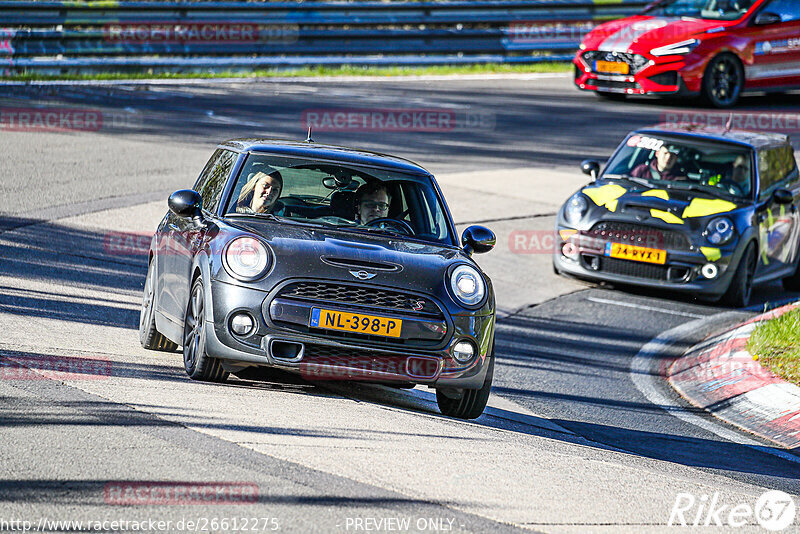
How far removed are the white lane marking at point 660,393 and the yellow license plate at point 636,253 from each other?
73 cm

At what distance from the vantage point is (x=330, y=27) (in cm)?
2397

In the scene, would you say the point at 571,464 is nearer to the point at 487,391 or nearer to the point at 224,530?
the point at 487,391

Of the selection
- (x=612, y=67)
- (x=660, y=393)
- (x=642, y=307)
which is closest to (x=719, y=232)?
(x=642, y=307)

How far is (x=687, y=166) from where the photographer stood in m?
13.0

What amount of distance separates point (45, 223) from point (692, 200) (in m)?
6.22

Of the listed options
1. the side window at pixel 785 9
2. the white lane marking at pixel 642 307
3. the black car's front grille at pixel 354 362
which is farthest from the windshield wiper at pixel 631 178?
the side window at pixel 785 9

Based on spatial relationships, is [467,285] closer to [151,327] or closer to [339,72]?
[151,327]

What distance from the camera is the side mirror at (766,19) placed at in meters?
22.2

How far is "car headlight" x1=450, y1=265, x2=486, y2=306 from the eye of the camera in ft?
23.1

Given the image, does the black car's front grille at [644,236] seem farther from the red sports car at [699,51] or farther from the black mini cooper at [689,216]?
the red sports car at [699,51]

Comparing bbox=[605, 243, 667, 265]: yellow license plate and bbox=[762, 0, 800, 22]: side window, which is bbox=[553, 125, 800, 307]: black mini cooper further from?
bbox=[762, 0, 800, 22]: side window

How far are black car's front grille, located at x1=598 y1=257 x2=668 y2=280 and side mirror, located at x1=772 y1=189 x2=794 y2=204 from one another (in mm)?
1551

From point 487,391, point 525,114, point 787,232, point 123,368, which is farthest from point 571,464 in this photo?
point 525,114

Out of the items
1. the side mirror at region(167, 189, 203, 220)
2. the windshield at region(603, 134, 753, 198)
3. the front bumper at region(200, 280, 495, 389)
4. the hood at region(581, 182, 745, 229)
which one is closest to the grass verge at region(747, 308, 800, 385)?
the hood at region(581, 182, 745, 229)
